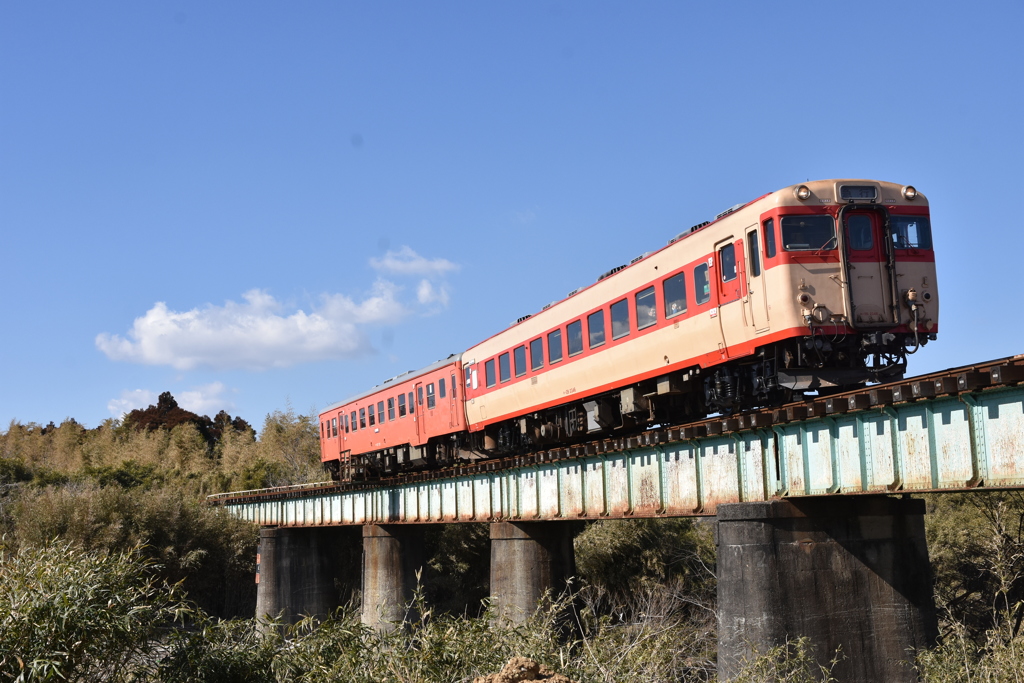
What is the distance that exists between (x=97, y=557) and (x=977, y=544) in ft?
69.4

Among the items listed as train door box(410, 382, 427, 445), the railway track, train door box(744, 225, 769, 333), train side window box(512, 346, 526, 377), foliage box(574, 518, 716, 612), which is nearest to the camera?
the railway track

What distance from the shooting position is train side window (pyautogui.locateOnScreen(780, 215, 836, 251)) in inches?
533

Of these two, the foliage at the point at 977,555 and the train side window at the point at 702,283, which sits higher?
the train side window at the point at 702,283

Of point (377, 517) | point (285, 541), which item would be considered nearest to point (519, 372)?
point (377, 517)

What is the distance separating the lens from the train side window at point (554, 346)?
20.4m

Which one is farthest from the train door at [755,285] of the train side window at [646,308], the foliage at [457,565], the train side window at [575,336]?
the foliage at [457,565]

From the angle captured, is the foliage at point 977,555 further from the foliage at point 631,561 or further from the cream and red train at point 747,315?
the foliage at point 631,561

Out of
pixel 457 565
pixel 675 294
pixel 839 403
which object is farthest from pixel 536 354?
pixel 457 565

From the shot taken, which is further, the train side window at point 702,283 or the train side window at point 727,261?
the train side window at point 702,283

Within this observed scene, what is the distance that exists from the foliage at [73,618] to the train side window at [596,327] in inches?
374

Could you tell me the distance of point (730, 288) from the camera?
1447cm

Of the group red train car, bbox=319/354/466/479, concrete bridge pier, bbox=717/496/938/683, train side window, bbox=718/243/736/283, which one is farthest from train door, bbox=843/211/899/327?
red train car, bbox=319/354/466/479

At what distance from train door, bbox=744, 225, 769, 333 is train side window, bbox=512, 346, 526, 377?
8872 millimetres

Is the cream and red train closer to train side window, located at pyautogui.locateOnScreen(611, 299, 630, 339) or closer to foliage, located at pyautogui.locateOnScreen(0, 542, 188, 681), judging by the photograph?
train side window, located at pyautogui.locateOnScreen(611, 299, 630, 339)
